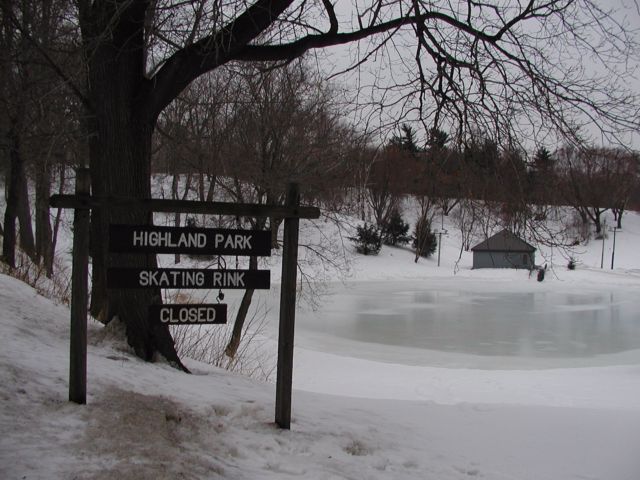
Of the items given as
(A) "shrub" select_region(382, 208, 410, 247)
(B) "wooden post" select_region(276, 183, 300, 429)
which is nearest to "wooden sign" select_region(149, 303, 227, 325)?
(B) "wooden post" select_region(276, 183, 300, 429)

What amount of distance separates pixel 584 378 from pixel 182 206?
10.2 m

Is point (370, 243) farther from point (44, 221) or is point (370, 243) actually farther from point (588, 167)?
point (588, 167)

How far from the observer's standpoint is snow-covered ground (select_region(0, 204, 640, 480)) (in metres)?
3.30

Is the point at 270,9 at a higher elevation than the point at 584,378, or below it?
higher

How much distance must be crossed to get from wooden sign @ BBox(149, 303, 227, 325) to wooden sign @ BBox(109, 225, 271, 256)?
0.46 meters

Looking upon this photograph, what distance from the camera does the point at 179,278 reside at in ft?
14.0

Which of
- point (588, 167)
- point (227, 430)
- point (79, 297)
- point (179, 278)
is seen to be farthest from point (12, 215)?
point (588, 167)

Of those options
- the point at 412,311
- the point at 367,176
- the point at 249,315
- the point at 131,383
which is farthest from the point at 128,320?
the point at 412,311

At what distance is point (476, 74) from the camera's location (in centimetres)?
648

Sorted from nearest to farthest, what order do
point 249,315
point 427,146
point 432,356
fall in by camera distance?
point 427,146, point 432,356, point 249,315

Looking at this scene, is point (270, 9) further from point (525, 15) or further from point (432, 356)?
point (432, 356)

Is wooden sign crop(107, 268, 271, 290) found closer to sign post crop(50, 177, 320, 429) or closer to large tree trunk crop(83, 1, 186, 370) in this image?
sign post crop(50, 177, 320, 429)

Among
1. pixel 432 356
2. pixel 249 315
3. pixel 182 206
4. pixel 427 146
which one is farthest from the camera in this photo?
pixel 249 315

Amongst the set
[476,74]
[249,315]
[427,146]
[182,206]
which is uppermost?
[476,74]
